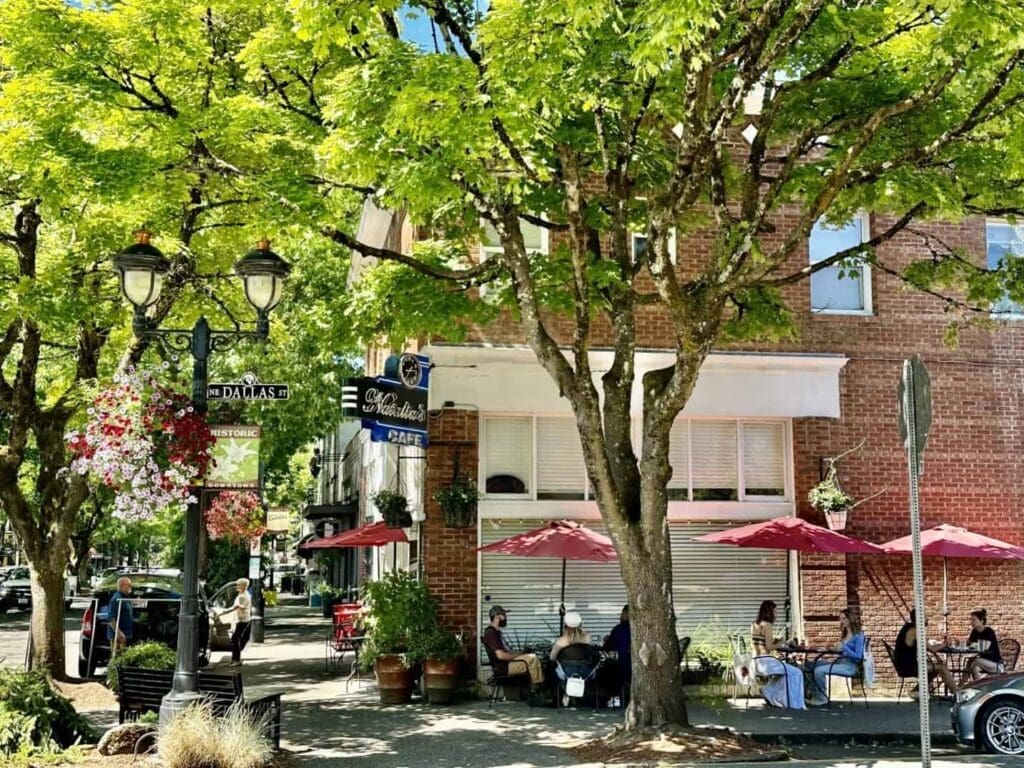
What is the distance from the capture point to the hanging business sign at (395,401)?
13820 mm

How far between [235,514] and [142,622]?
334 centimetres

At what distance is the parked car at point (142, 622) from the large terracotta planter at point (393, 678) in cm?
444

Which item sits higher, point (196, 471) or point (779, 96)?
point (779, 96)

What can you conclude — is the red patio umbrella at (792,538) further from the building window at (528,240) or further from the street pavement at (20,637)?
the street pavement at (20,637)

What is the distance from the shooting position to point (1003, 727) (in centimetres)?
1143

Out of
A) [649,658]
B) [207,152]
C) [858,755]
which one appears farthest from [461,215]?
[858,755]

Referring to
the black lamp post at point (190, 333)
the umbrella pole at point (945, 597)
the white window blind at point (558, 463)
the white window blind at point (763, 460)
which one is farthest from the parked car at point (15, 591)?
the umbrella pole at point (945, 597)

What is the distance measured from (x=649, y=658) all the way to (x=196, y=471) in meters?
4.79

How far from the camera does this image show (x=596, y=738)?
11.7m

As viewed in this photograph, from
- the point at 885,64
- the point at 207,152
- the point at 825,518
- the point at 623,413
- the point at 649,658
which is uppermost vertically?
the point at 885,64

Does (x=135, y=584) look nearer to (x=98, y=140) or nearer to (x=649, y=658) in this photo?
(x=98, y=140)

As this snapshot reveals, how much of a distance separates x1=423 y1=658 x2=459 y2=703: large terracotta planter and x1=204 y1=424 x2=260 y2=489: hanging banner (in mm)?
4980

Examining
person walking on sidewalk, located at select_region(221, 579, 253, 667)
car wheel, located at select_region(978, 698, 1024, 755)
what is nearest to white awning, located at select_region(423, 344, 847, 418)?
car wheel, located at select_region(978, 698, 1024, 755)

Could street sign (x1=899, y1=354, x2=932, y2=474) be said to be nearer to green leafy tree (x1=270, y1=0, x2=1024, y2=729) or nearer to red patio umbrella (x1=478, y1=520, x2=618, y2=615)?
green leafy tree (x1=270, y1=0, x2=1024, y2=729)
